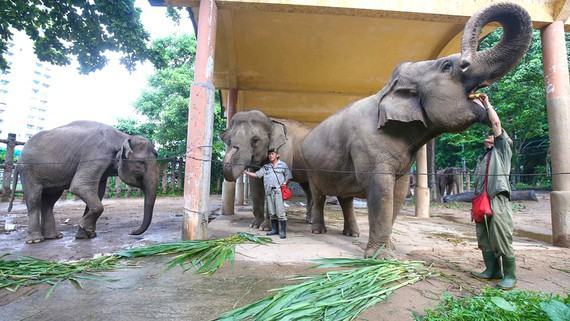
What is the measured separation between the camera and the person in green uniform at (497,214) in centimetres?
261

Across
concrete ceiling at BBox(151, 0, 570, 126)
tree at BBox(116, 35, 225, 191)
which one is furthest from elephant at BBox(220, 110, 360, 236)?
tree at BBox(116, 35, 225, 191)

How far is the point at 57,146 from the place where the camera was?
193 inches

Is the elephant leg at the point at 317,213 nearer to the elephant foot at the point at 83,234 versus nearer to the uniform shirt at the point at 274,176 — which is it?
the uniform shirt at the point at 274,176

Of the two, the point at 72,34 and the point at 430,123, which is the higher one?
the point at 72,34

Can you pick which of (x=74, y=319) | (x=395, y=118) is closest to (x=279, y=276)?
(x=74, y=319)

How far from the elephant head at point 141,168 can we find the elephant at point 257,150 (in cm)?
107

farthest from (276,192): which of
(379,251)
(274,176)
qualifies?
(379,251)

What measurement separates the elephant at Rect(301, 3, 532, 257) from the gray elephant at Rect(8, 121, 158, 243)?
271cm

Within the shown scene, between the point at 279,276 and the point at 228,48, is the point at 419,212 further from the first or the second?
the point at 279,276

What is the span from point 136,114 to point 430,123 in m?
18.8

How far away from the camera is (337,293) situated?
2.23 meters

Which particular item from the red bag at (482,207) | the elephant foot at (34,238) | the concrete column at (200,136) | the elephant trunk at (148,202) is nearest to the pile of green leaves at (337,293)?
Result: the red bag at (482,207)

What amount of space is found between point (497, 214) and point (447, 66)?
138 cm

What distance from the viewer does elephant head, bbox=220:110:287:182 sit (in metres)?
5.14
